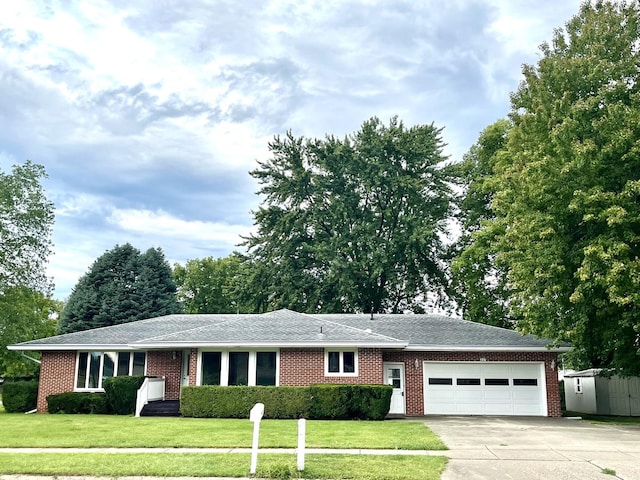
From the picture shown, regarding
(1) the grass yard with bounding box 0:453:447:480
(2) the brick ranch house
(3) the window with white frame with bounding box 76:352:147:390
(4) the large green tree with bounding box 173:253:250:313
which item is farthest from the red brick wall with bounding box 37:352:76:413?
(4) the large green tree with bounding box 173:253:250:313

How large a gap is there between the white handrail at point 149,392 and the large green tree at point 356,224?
13.9m

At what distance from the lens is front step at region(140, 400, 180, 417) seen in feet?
65.4

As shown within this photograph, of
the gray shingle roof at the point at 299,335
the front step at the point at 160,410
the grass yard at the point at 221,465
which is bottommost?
the front step at the point at 160,410

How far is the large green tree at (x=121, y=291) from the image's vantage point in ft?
139

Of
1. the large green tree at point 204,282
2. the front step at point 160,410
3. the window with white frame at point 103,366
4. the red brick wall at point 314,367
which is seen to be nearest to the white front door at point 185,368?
the front step at point 160,410

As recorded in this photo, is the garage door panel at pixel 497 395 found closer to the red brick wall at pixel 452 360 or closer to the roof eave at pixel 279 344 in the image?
the red brick wall at pixel 452 360

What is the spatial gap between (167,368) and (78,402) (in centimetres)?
328

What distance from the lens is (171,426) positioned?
603 inches

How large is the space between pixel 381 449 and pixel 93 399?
43.7ft

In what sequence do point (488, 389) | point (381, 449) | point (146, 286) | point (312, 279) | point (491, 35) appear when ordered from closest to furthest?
point (381, 449), point (491, 35), point (488, 389), point (312, 279), point (146, 286)

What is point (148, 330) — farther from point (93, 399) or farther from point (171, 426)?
point (171, 426)

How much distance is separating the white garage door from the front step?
9.12m

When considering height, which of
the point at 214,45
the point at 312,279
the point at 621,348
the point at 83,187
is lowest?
the point at 621,348

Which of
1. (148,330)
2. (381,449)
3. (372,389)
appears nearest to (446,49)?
(372,389)
